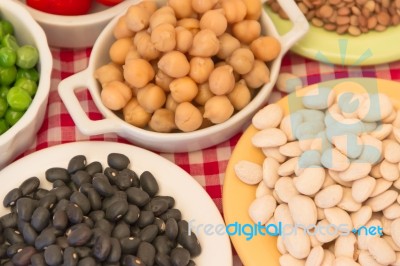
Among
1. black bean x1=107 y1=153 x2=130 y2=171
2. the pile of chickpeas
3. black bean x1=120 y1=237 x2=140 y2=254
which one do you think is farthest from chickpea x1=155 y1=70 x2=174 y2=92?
black bean x1=120 y1=237 x2=140 y2=254

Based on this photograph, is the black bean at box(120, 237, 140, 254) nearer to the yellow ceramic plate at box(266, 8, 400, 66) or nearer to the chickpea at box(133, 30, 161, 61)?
the chickpea at box(133, 30, 161, 61)

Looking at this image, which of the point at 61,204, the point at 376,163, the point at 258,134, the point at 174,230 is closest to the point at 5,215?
the point at 61,204

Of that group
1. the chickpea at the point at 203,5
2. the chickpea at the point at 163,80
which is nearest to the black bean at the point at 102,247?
the chickpea at the point at 163,80

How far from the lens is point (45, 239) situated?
0.81 metres

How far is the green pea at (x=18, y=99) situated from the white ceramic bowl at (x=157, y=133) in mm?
44

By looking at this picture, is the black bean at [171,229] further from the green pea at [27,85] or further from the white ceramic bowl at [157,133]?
the green pea at [27,85]

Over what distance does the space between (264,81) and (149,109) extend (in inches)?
6.0

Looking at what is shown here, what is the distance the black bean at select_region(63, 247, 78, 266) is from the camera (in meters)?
0.79

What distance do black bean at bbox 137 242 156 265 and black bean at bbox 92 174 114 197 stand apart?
8cm

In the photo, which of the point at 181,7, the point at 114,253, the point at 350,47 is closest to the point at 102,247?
the point at 114,253

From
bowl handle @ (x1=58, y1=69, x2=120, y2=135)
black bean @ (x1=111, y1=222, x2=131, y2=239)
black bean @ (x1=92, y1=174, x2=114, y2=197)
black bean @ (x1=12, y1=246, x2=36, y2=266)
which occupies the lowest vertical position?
black bean @ (x1=12, y1=246, x2=36, y2=266)

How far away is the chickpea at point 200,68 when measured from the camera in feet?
2.93

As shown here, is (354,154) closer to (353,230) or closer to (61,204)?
(353,230)

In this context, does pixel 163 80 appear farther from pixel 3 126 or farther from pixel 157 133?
pixel 3 126
